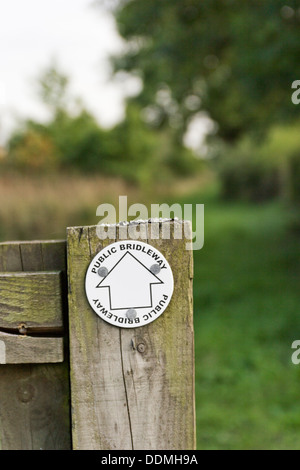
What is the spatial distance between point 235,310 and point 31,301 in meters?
5.60

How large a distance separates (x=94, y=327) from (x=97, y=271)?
0.41 ft

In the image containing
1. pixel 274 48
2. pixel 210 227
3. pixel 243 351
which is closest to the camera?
pixel 243 351

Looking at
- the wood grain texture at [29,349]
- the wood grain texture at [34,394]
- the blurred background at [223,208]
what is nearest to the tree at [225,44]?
the blurred background at [223,208]

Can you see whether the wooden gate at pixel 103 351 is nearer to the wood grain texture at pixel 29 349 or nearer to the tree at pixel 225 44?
the wood grain texture at pixel 29 349

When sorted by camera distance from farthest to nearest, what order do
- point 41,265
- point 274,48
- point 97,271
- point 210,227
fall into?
point 210,227
point 274,48
point 41,265
point 97,271

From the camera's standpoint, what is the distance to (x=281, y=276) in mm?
8266

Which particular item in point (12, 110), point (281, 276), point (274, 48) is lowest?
point (281, 276)

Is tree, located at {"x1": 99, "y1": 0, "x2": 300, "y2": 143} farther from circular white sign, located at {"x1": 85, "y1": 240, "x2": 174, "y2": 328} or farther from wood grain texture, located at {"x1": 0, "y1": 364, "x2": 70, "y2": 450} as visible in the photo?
wood grain texture, located at {"x1": 0, "y1": 364, "x2": 70, "y2": 450}

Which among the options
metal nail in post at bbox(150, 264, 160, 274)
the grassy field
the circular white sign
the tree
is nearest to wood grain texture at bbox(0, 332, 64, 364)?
the circular white sign

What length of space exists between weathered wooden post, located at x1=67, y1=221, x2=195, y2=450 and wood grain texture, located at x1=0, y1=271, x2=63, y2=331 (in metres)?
0.07

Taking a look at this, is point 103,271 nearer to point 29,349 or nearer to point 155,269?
point 155,269

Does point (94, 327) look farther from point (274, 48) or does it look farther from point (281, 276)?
point (281, 276)

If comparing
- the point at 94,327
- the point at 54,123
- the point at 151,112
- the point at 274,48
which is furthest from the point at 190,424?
the point at 151,112

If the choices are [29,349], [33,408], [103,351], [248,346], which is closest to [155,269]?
[103,351]
